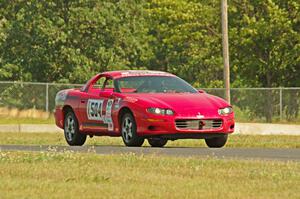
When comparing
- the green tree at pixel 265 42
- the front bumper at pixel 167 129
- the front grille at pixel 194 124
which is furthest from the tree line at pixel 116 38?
the front grille at pixel 194 124

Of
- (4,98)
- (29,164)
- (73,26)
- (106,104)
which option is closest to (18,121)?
(4,98)

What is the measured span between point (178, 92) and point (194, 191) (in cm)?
1014

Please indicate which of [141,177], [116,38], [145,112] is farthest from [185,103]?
[116,38]

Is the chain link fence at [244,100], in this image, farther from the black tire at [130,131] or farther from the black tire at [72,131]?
the black tire at [130,131]

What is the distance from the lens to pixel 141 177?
13531mm

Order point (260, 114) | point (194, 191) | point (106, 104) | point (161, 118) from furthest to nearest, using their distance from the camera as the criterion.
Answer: point (260, 114) → point (106, 104) → point (161, 118) → point (194, 191)

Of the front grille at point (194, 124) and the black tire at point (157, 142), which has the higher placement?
the front grille at point (194, 124)

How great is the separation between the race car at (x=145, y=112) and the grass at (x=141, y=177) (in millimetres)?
3683

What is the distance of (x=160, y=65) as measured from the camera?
6250cm

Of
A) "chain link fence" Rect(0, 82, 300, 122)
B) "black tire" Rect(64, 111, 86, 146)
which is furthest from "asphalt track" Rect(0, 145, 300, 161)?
"chain link fence" Rect(0, 82, 300, 122)

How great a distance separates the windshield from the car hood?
0.57 metres

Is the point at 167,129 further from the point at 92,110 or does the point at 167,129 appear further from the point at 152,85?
the point at 92,110

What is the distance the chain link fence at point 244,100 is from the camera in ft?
149

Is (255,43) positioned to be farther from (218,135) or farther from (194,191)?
(194,191)
